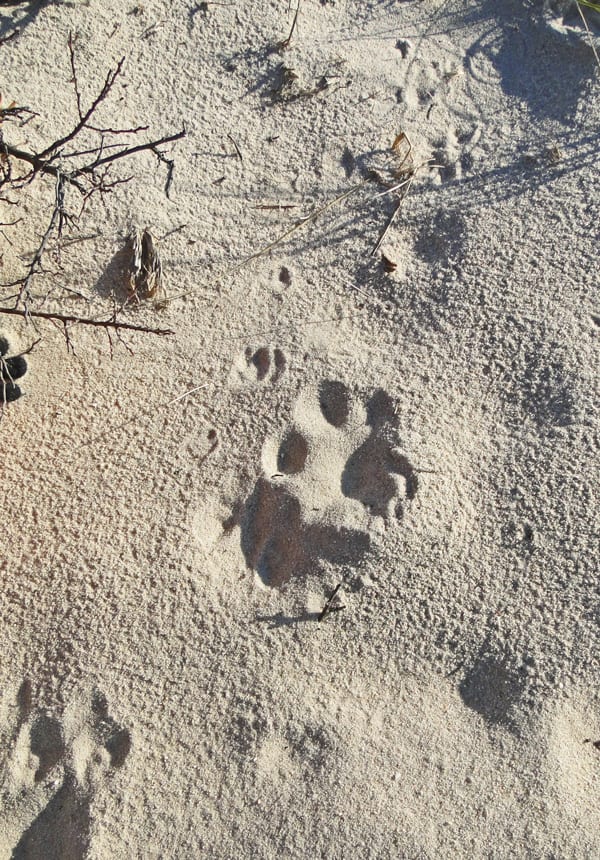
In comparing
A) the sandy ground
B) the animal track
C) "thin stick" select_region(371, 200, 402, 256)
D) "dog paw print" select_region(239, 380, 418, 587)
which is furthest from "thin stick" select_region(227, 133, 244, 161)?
the animal track

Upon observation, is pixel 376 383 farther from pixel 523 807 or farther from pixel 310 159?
pixel 523 807

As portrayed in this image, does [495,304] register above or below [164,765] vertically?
above

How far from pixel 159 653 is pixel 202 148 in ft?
4.13

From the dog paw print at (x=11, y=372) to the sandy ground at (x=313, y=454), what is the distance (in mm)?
36

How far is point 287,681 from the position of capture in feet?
5.26

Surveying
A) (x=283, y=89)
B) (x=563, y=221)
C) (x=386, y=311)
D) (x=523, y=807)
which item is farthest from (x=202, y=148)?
(x=523, y=807)

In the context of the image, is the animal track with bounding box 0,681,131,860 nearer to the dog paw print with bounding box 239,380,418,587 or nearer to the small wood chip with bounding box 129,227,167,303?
the dog paw print with bounding box 239,380,418,587

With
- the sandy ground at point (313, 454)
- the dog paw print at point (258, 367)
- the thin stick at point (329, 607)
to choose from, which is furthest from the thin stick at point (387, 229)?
the thin stick at point (329, 607)

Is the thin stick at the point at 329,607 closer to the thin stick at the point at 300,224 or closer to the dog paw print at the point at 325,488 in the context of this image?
the dog paw print at the point at 325,488

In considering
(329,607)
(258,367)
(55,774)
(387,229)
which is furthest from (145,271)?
(55,774)

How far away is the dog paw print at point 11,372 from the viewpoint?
5.87 ft

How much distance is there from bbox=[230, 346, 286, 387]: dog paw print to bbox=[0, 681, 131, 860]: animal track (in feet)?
2.55

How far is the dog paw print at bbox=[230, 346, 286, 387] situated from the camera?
1.79 m

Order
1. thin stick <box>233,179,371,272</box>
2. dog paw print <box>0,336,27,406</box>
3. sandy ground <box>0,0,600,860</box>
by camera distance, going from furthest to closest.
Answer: thin stick <box>233,179,371,272</box> < dog paw print <box>0,336,27,406</box> < sandy ground <box>0,0,600,860</box>
